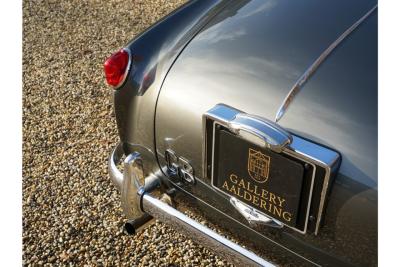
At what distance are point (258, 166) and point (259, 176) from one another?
0.14 ft

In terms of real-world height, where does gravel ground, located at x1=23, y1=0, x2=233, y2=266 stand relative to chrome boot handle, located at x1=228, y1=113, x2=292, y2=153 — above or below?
below

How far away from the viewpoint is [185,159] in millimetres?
1898

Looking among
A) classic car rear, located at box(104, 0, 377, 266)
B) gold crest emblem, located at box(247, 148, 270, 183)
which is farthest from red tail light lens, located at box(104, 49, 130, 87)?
gold crest emblem, located at box(247, 148, 270, 183)

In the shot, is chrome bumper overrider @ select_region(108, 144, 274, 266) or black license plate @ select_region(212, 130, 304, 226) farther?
chrome bumper overrider @ select_region(108, 144, 274, 266)

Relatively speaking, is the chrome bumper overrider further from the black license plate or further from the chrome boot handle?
the chrome boot handle

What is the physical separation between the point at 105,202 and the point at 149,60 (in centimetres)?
122

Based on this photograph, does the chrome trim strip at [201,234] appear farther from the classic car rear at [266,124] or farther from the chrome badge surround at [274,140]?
the chrome badge surround at [274,140]

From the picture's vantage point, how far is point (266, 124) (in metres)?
1.48

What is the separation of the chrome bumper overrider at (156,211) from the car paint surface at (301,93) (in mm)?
130

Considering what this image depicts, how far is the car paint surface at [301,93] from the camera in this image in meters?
1.40

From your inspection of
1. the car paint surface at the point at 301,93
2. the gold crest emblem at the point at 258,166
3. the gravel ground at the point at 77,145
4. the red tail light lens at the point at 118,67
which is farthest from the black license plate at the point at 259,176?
the gravel ground at the point at 77,145

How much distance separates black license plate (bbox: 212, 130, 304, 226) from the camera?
1.51m

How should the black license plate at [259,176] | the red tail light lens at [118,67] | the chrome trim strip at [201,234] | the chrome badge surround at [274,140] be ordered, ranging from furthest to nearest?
the red tail light lens at [118,67] < the chrome trim strip at [201,234] < the black license plate at [259,176] < the chrome badge surround at [274,140]

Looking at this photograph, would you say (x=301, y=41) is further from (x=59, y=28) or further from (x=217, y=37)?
(x=59, y=28)
